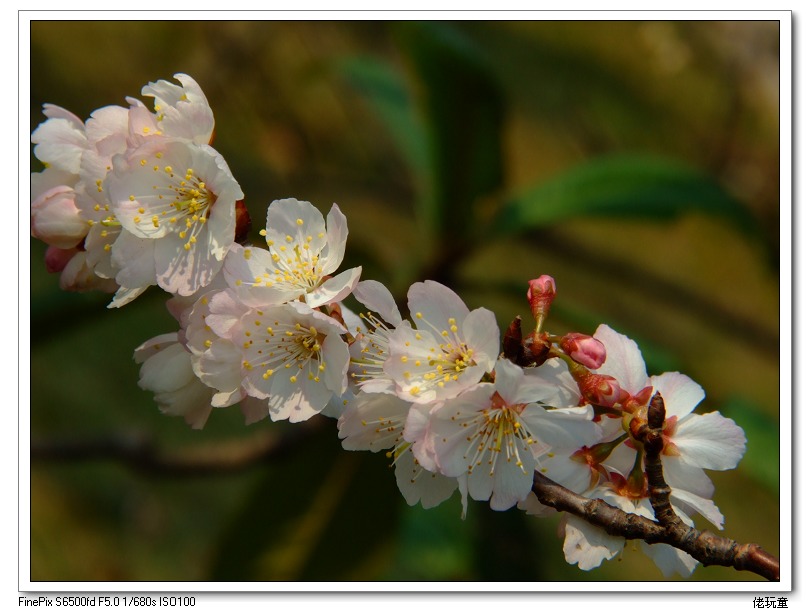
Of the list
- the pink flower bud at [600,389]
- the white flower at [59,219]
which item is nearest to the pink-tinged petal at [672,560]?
the pink flower bud at [600,389]

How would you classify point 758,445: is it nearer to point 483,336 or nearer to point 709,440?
point 709,440

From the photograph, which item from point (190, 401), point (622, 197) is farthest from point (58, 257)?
point (622, 197)

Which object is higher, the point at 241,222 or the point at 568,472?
the point at 241,222

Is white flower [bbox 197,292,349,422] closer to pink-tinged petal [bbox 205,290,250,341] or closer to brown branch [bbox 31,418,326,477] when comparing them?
pink-tinged petal [bbox 205,290,250,341]

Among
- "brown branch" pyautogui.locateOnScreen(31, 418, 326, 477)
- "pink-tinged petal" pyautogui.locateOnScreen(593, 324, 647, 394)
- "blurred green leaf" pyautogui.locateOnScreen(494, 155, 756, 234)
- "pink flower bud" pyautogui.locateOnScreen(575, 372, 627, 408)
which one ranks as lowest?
"brown branch" pyautogui.locateOnScreen(31, 418, 326, 477)

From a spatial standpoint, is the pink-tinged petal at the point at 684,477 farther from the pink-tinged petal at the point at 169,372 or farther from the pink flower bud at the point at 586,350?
the pink-tinged petal at the point at 169,372

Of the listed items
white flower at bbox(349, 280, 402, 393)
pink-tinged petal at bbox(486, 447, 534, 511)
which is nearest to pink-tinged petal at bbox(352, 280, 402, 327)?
white flower at bbox(349, 280, 402, 393)

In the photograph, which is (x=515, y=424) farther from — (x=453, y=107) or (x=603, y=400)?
(x=453, y=107)
